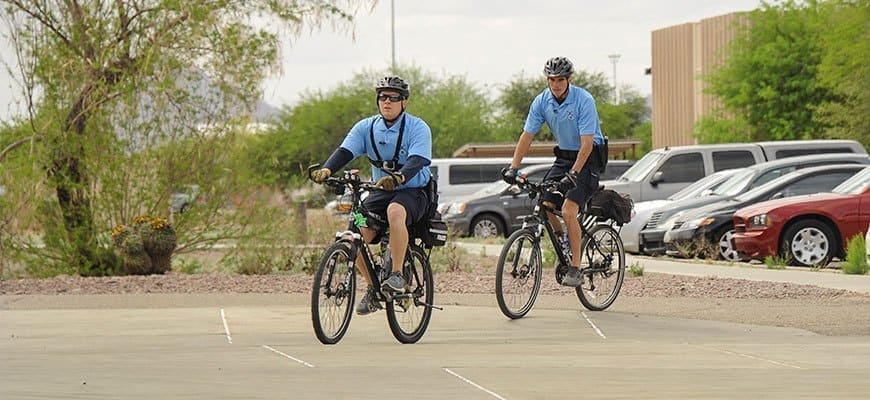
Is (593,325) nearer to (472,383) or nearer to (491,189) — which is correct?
(472,383)

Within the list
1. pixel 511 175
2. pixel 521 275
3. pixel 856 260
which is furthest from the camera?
pixel 856 260

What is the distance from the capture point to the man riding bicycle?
11297 millimetres

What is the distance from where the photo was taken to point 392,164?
11461 millimetres

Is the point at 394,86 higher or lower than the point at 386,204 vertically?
higher

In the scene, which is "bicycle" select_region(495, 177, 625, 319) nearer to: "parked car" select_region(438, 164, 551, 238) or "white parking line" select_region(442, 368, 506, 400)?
"white parking line" select_region(442, 368, 506, 400)

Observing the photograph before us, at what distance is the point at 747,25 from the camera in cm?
6731

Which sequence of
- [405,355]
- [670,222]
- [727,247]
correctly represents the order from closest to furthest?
[405,355] → [727,247] → [670,222]

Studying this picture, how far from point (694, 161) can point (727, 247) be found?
7.47 metres

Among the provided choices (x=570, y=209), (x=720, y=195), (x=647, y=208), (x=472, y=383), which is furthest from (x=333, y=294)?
(x=647, y=208)

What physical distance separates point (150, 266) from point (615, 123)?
72.6m

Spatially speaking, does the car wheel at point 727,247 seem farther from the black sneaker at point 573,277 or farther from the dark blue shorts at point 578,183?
the dark blue shorts at point 578,183

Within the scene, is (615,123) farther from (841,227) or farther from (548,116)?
(548,116)

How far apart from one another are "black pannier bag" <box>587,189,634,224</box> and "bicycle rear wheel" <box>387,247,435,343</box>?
314 cm

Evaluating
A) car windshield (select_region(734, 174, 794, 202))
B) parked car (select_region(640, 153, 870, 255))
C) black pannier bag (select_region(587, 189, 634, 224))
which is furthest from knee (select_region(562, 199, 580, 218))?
parked car (select_region(640, 153, 870, 255))
